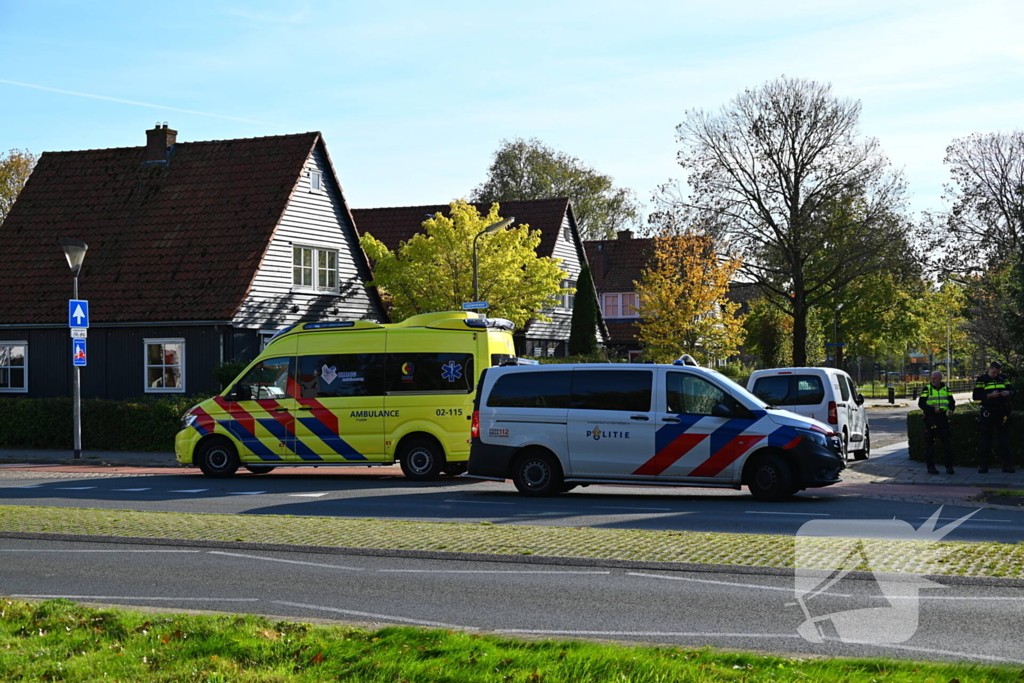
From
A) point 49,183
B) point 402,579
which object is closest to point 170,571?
point 402,579

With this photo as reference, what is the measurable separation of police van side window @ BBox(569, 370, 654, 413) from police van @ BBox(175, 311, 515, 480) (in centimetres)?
327

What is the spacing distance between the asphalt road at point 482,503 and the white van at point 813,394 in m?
4.00

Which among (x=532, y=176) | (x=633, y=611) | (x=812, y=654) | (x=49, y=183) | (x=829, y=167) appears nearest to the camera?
(x=812, y=654)

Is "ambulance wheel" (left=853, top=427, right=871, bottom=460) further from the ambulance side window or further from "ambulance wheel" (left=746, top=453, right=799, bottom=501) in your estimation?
the ambulance side window

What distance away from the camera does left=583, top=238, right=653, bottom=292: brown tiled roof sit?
68.4 m

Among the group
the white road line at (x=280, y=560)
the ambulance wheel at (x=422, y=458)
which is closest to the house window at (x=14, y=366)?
the ambulance wheel at (x=422, y=458)

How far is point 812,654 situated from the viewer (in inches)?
280

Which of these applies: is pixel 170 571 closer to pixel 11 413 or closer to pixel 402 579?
pixel 402 579

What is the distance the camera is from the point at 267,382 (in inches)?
827

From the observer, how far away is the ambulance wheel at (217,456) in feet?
69.6

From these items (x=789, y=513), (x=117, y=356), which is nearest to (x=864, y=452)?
(x=789, y=513)

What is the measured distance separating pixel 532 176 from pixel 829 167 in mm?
30102

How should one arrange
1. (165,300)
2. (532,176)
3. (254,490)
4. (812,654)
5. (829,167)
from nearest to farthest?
(812,654) → (254,490) → (165,300) → (829,167) → (532,176)

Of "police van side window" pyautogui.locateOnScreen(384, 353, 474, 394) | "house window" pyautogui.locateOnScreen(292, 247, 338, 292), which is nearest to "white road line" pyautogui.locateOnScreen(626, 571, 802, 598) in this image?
"police van side window" pyautogui.locateOnScreen(384, 353, 474, 394)
